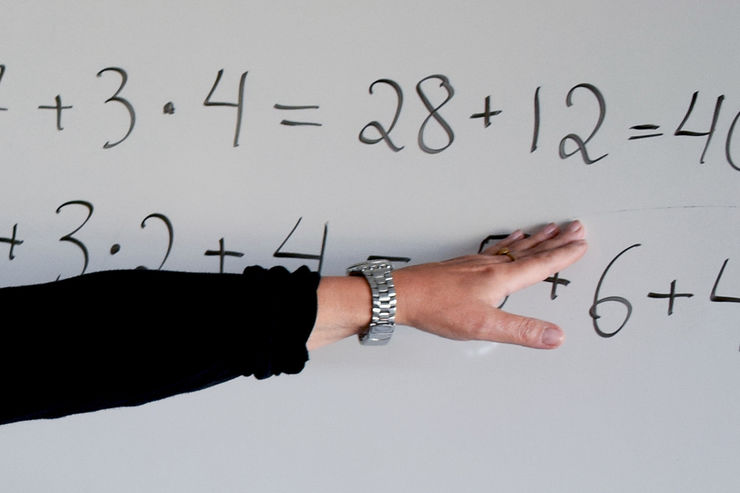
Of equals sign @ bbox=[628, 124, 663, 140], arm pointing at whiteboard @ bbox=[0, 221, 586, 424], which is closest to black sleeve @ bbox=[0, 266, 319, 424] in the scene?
arm pointing at whiteboard @ bbox=[0, 221, 586, 424]

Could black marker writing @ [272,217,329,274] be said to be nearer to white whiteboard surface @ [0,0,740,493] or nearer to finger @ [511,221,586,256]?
white whiteboard surface @ [0,0,740,493]

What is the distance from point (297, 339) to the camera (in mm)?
650

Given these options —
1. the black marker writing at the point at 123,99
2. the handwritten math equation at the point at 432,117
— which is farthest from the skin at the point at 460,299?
the black marker writing at the point at 123,99

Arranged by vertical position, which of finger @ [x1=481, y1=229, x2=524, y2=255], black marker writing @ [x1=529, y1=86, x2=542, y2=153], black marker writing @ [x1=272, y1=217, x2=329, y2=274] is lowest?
black marker writing @ [x1=272, y1=217, x2=329, y2=274]

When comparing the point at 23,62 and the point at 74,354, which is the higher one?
the point at 23,62

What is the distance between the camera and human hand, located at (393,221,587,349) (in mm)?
670

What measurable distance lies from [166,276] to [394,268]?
0.74 ft

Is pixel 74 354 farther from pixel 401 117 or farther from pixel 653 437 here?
pixel 653 437

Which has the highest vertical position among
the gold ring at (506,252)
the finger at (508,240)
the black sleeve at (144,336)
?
the finger at (508,240)

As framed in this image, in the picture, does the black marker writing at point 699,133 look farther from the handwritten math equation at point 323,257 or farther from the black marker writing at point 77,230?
the black marker writing at point 77,230

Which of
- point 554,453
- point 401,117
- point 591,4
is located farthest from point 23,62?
point 554,453

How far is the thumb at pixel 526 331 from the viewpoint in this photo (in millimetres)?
663

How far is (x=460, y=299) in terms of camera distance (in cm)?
68

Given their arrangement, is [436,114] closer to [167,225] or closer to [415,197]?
[415,197]
